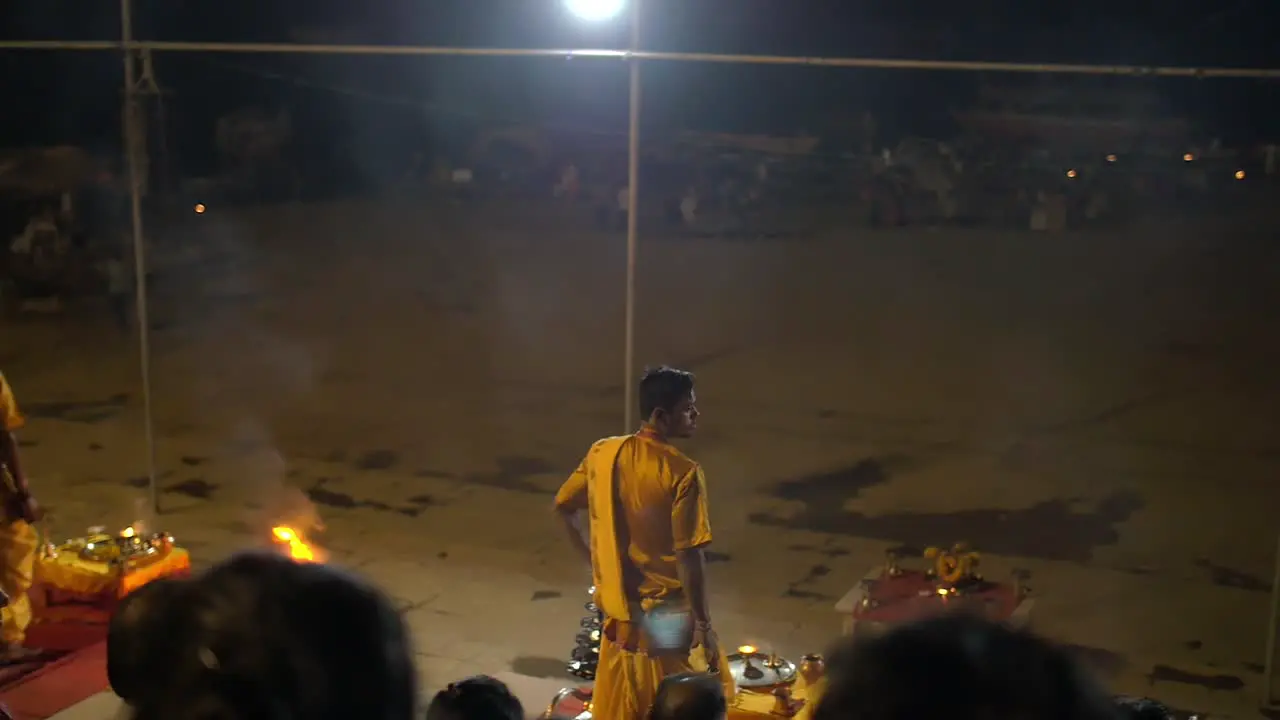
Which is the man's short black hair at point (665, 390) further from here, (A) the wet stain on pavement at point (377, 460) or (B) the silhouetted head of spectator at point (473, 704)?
(A) the wet stain on pavement at point (377, 460)

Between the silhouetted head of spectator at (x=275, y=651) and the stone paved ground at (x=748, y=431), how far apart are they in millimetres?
823

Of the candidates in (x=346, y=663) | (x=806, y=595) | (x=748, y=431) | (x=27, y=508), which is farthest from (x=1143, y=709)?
(x=748, y=431)

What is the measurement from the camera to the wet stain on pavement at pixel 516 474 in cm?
920

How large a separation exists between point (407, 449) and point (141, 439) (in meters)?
2.28

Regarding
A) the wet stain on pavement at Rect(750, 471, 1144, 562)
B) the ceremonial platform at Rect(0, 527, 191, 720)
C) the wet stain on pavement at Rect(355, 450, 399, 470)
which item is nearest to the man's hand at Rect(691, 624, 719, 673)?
the ceremonial platform at Rect(0, 527, 191, 720)

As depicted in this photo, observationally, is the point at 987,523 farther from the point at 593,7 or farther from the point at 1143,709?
the point at 1143,709

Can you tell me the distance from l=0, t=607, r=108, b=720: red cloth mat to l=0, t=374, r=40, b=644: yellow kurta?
18 cm

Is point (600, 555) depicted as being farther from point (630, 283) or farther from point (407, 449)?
point (407, 449)

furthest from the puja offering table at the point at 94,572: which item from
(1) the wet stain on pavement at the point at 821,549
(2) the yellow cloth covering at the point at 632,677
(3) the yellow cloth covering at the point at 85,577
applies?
(1) the wet stain on pavement at the point at 821,549

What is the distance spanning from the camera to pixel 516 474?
9.54 meters

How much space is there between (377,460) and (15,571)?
4.67m

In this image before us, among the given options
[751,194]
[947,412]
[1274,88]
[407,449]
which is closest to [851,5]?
[751,194]

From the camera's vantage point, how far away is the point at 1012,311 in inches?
768

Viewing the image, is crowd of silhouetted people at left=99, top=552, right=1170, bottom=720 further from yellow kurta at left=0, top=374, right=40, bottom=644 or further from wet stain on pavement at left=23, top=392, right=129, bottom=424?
wet stain on pavement at left=23, top=392, right=129, bottom=424
